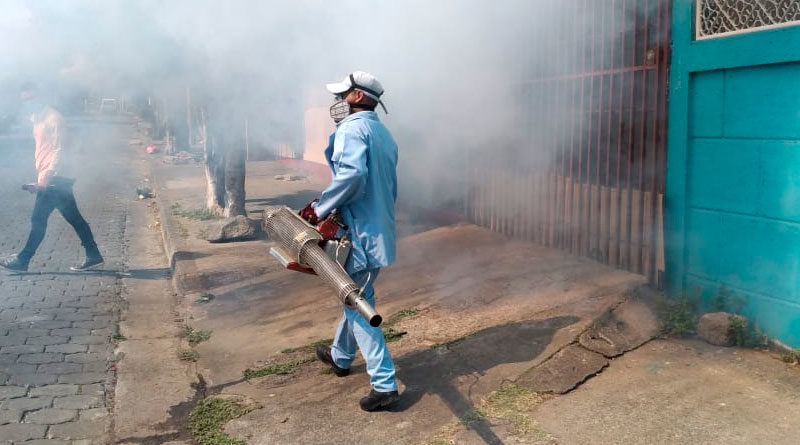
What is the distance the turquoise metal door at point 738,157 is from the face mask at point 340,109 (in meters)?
2.02

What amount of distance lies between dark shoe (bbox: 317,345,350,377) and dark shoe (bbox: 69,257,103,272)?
11.5 feet

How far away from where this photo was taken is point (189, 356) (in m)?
4.40

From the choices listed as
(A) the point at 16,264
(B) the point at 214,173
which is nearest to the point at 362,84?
(A) the point at 16,264

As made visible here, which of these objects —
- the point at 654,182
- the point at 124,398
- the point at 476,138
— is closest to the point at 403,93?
the point at 476,138

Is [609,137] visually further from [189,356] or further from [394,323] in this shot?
[189,356]

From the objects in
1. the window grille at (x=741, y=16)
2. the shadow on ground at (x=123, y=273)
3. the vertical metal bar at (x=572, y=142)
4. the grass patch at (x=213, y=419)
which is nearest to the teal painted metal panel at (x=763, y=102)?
the window grille at (x=741, y=16)

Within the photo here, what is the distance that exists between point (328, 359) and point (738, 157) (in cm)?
256

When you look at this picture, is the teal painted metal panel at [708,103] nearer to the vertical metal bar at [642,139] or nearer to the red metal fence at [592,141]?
the red metal fence at [592,141]

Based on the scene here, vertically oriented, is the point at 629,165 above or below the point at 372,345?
above

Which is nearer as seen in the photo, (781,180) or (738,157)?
(781,180)

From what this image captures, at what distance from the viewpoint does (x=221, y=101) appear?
6590mm

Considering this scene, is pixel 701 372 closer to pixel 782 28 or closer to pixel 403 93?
pixel 782 28

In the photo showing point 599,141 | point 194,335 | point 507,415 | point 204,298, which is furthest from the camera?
point 204,298

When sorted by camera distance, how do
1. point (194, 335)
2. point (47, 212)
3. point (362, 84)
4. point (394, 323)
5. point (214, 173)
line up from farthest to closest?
point (214, 173) < point (47, 212) < point (194, 335) < point (394, 323) < point (362, 84)
